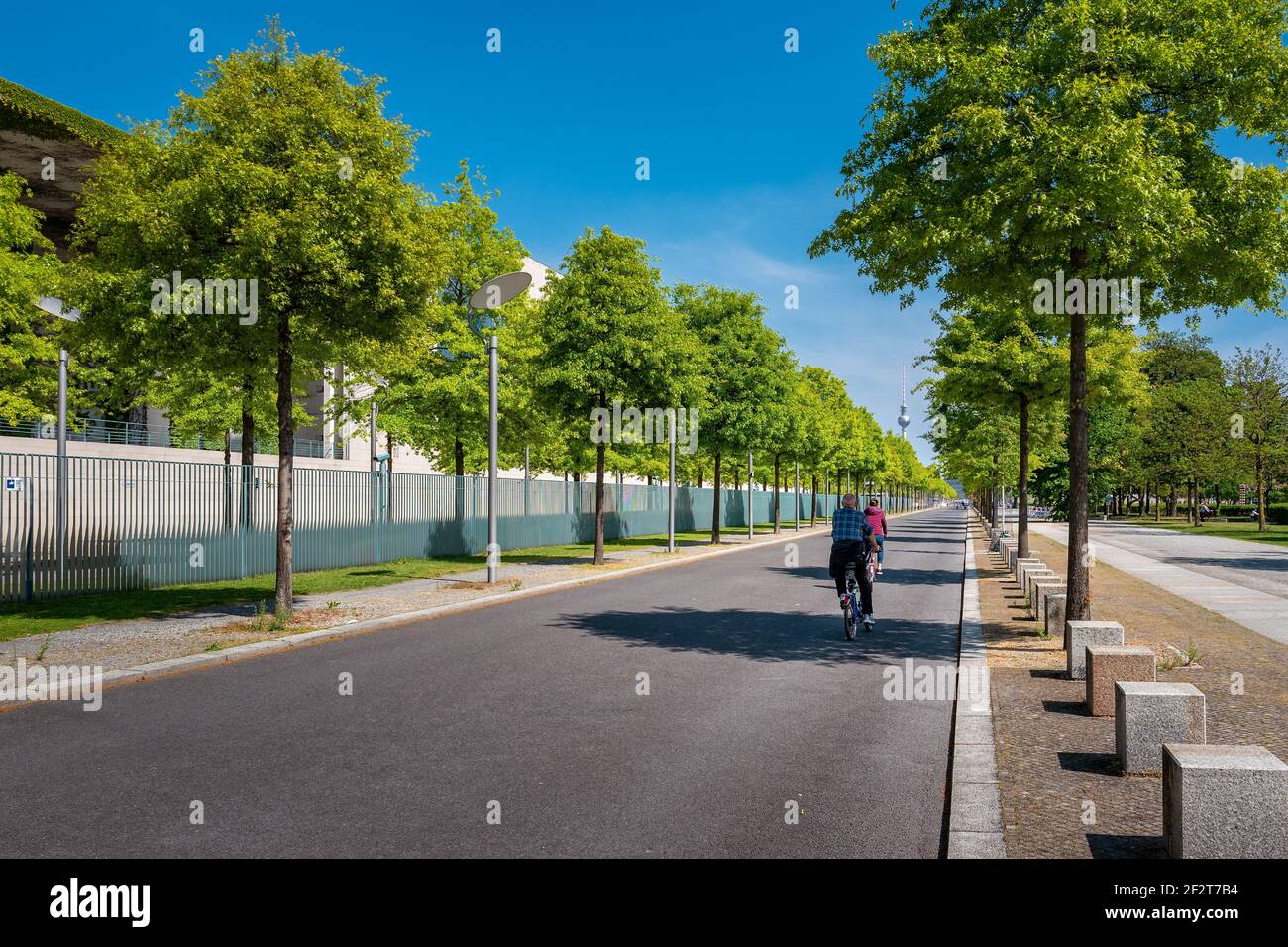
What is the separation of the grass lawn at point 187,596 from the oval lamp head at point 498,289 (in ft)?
20.8

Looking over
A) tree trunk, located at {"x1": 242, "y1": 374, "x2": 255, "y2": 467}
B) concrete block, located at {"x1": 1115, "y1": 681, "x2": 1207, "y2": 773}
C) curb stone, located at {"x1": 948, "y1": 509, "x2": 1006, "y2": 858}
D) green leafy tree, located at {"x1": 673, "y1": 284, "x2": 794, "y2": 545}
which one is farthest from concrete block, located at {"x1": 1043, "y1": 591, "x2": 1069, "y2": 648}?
green leafy tree, located at {"x1": 673, "y1": 284, "x2": 794, "y2": 545}

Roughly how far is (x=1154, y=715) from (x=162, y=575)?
55.7 ft

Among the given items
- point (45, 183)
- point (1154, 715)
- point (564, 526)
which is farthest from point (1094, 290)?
point (45, 183)

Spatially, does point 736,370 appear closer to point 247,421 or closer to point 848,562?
point 247,421

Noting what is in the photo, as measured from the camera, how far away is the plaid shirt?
39.3ft

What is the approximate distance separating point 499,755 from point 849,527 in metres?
7.25

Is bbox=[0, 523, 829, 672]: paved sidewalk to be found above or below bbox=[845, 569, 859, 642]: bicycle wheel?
A: below

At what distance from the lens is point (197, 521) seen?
57.9 feet

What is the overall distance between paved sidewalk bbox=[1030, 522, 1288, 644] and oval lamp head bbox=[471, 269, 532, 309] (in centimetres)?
1424

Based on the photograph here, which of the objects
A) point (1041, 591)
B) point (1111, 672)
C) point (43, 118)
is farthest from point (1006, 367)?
point (43, 118)

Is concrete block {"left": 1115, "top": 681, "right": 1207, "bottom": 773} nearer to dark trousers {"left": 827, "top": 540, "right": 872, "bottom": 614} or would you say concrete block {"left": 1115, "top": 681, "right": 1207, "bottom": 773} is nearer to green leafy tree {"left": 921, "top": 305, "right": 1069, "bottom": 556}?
dark trousers {"left": 827, "top": 540, "right": 872, "bottom": 614}

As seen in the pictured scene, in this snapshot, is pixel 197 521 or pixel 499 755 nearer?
pixel 499 755

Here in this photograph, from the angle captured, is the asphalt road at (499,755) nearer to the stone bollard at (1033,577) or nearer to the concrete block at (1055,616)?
the concrete block at (1055,616)
